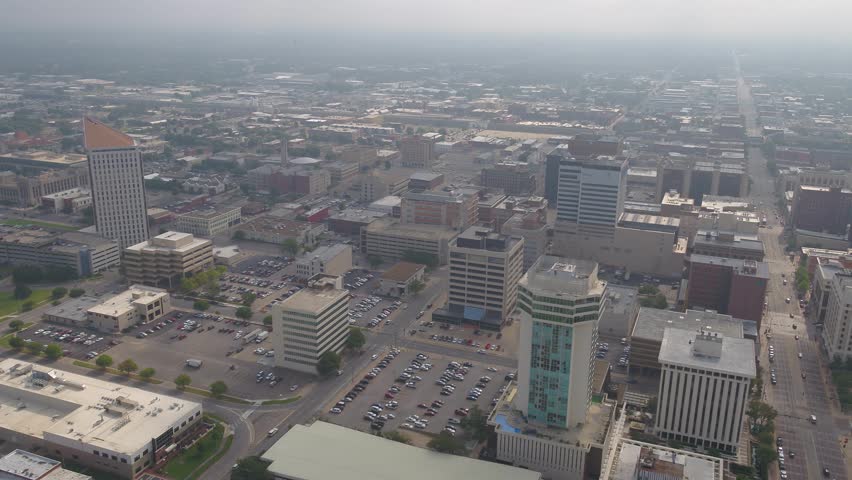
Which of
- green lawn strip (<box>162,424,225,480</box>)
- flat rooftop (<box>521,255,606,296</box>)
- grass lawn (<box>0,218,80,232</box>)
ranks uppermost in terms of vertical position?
flat rooftop (<box>521,255,606,296</box>)

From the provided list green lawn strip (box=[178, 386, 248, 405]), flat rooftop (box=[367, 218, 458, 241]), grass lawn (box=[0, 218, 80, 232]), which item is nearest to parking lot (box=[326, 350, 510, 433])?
green lawn strip (box=[178, 386, 248, 405])

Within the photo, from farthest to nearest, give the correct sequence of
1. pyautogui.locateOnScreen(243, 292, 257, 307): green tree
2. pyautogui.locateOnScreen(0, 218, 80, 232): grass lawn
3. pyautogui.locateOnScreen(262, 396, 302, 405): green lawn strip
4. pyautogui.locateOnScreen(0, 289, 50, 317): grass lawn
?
pyautogui.locateOnScreen(0, 218, 80, 232): grass lawn → pyautogui.locateOnScreen(243, 292, 257, 307): green tree → pyautogui.locateOnScreen(0, 289, 50, 317): grass lawn → pyautogui.locateOnScreen(262, 396, 302, 405): green lawn strip

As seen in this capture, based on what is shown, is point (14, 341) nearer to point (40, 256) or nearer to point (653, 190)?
point (40, 256)

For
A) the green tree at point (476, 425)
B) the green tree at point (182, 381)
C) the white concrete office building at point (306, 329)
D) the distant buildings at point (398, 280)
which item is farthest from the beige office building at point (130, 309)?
the green tree at point (476, 425)

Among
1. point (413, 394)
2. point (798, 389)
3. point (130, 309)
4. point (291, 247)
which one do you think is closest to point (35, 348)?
point (130, 309)

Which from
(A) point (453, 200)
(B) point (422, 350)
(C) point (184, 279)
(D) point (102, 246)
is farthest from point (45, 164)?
(B) point (422, 350)

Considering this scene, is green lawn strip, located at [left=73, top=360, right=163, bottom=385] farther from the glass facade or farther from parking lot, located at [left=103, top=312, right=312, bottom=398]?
the glass facade

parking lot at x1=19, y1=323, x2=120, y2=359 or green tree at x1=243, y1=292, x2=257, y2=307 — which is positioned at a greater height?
green tree at x1=243, y1=292, x2=257, y2=307

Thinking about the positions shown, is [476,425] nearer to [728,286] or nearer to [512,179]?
[728,286]

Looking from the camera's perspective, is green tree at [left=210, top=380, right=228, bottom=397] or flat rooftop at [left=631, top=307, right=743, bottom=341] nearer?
green tree at [left=210, top=380, right=228, bottom=397]
